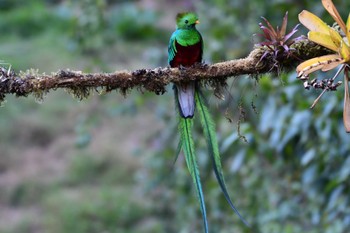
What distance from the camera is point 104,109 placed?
590 centimetres

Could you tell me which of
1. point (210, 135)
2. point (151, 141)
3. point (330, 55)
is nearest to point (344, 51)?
point (330, 55)

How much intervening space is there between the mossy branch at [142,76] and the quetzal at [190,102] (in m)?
0.12

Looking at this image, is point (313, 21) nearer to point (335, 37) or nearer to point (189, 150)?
point (335, 37)

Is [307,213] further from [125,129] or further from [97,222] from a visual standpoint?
[125,129]

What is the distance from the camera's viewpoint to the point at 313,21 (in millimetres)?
1803

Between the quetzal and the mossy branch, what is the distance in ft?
0.39

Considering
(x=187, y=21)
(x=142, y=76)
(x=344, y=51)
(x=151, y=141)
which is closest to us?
(x=344, y=51)

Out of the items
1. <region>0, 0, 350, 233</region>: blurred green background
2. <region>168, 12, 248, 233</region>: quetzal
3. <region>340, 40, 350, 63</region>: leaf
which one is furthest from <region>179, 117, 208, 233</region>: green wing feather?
<region>340, 40, 350, 63</region>: leaf

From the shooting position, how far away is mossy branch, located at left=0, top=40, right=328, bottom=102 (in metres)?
1.89

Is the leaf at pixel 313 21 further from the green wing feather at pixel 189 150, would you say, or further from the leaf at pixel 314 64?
the green wing feather at pixel 189 150

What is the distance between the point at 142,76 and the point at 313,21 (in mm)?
536

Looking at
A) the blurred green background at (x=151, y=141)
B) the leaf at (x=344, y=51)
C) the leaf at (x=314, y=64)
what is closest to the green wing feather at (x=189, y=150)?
the blurred green background at (x=151, y=141)

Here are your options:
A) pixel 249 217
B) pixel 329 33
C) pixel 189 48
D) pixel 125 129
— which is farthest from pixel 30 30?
pixel 329 33

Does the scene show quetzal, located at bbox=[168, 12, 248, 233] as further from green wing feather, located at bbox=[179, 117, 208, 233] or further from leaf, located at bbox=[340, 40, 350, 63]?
leaf, located at bbox=[340, 40, 350, 63]
